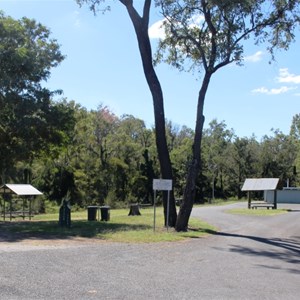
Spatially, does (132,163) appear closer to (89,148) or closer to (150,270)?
(89,148)

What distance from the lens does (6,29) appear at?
2545cm

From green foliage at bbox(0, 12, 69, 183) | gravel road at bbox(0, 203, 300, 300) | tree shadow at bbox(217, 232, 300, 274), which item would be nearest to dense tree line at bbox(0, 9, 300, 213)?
green foliage at bbox(0, 12, 69, 183)

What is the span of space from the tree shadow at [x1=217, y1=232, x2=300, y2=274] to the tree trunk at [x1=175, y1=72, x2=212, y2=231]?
320 cm

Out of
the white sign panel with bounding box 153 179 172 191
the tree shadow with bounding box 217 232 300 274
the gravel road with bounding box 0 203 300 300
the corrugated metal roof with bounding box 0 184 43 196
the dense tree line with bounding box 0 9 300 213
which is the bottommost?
the tree shadow with bounding box 217 232 300 274

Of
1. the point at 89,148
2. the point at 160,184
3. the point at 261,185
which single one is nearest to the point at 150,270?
the point at 160,184

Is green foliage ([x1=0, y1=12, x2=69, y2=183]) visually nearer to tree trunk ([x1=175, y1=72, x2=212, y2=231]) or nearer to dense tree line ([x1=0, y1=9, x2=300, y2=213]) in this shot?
dense tree line ([x1=0, y1=9, x2=300, y2=213])

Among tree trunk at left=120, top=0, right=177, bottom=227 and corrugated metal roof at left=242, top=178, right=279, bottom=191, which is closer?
tree trunk at left=120, top=0, right=177, bottom=227

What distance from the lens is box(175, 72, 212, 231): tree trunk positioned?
2147cm

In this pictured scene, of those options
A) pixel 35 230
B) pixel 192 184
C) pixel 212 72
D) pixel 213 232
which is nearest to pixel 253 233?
pixel 213 232

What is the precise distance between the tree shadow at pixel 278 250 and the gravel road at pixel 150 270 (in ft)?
0.10

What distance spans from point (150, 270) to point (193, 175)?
1143cm

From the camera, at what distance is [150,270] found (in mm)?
10656

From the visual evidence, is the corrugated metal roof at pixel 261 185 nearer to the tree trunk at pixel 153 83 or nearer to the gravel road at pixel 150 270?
the tree trunk at pixel 153 83


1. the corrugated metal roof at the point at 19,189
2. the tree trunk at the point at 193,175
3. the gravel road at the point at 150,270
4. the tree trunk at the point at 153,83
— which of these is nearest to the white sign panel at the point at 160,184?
the tree trunk at the point at 193,175
